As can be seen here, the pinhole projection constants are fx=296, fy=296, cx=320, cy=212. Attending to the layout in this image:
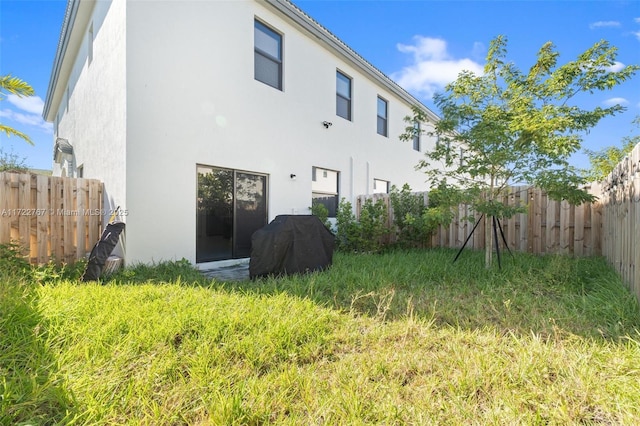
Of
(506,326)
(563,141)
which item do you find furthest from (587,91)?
(506,326)

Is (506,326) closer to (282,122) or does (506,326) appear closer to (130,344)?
(130,344)

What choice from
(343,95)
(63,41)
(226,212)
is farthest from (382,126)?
(63,41)

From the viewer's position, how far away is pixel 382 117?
11.3 meters

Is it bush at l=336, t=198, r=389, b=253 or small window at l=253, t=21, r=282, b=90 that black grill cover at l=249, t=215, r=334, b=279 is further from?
small window at l=253, t=21, r=282, b=90

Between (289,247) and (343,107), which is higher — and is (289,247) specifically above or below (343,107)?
below

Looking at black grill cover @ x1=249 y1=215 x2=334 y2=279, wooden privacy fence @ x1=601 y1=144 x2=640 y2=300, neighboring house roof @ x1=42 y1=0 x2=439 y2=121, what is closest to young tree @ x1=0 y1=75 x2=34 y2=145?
neighboring house roof @ x1=42 y1=0 x2=439 y2=121

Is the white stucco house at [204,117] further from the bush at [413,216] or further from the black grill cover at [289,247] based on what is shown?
the bush at [413,216]

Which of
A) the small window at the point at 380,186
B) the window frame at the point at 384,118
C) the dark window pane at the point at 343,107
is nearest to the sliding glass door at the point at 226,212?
the dark window pane at the point at 343,107

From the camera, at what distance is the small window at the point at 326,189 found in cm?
856

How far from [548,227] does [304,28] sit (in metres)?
7.55

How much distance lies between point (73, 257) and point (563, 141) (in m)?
7.87

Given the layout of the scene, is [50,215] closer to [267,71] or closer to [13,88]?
[13,88]

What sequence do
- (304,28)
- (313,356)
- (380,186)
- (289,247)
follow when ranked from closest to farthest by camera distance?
1. (313,356)
2. (289,247)
3. (304,28)
4. (380,186)

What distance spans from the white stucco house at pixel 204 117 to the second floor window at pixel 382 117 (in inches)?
83.7
